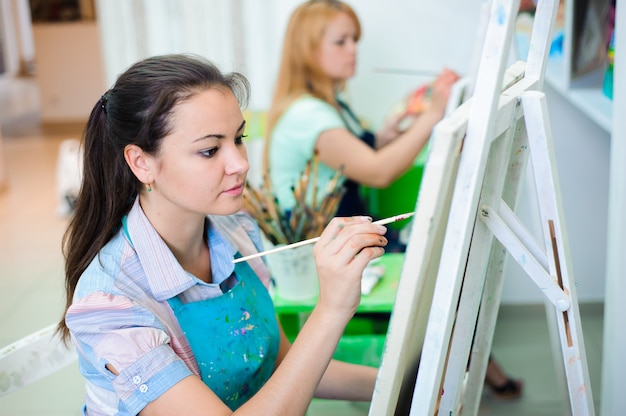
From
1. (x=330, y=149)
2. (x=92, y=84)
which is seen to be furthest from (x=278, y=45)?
(x=92, y=84)

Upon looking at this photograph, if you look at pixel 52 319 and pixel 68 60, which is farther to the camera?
pixel 68 60

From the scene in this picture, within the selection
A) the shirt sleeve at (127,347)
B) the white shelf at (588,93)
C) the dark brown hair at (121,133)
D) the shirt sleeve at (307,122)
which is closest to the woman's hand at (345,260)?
the shirt sleeve at (127,347)

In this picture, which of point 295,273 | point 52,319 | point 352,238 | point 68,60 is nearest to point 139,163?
point 352,238

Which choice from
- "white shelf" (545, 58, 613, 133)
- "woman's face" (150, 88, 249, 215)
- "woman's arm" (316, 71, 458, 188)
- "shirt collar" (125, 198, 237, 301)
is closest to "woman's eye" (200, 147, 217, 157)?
"woman's face" (150, 88, 249, 215)

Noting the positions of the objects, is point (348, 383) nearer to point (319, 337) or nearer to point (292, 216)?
point (319, 337)

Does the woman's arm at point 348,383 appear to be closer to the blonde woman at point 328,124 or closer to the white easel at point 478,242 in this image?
the white easel at point 478,242

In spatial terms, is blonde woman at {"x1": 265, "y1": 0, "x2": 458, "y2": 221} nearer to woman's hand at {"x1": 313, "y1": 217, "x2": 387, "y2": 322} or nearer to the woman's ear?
the woman's ear

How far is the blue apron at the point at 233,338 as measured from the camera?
1.10m

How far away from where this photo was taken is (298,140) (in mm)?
2109

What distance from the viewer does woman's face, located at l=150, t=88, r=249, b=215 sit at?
3.50 ft

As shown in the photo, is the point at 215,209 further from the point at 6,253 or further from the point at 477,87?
the point at 6,253

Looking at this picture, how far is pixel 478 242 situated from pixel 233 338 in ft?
1.41

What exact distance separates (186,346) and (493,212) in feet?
1.57

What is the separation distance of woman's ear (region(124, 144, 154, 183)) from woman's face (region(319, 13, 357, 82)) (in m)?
1.17
